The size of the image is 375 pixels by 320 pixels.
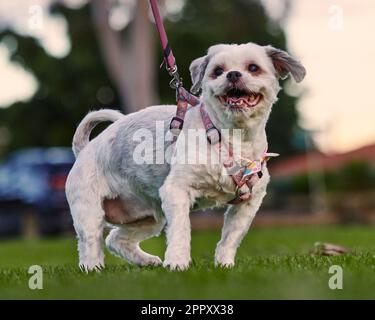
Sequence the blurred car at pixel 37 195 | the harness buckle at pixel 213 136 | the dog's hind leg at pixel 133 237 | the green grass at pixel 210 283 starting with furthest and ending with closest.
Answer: the blurred car at pixel 37 195 → the dog's hind leg at pixel 133 237 → the harness buckle at pixel 213 136 → the green grass at pixel 210 283

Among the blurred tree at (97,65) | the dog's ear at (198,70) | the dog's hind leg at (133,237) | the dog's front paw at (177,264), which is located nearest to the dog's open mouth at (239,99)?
the dog's ear at (198,70)

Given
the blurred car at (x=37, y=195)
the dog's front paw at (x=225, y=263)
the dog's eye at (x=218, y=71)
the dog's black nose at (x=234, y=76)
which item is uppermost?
the blurred car at (x=37, y=195)

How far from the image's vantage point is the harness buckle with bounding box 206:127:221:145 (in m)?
5.55

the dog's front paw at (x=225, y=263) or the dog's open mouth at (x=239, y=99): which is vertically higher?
the dog's open mouth at (x=239, y=99)

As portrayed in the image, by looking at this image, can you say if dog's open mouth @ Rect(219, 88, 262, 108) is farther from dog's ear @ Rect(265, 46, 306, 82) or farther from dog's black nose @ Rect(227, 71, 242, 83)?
dog's ear @ Rect(265, 46, 306, 82)

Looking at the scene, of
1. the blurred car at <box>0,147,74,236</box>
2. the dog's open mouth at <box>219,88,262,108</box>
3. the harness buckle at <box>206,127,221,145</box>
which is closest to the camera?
the dog's open mouth at <box>219,88,262,108</box>

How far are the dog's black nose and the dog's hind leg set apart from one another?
5.65ft

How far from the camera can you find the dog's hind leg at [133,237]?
667 cm

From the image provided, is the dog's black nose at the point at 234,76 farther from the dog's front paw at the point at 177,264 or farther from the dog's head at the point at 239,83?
the dog's front paw at the point at 177,264

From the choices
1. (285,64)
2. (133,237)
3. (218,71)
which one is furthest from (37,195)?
(218,71)

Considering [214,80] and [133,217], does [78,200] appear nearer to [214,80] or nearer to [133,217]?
[133,217]

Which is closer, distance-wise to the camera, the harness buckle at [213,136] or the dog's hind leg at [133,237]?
the harness buckle at [213,136]

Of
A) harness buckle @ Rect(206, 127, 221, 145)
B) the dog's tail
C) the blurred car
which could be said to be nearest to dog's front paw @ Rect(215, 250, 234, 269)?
harness buckle @ Rect(206, 127, 221, 145)
